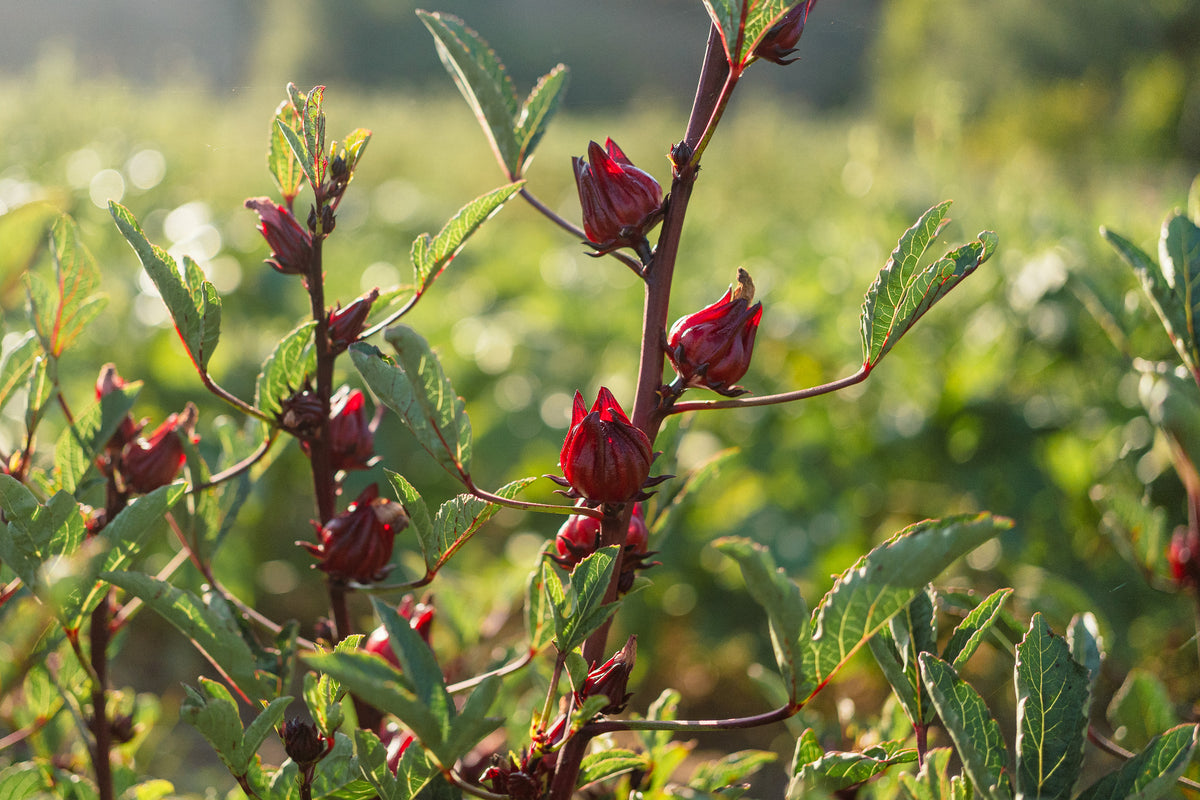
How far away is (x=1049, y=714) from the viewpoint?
385mm

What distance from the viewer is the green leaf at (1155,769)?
346mm

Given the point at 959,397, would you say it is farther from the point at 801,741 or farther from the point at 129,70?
the point at 129,70

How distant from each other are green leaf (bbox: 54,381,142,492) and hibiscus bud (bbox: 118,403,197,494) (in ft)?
0.05

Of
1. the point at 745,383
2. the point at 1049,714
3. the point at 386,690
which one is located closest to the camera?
the point at 386,690

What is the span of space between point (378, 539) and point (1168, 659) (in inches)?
54.7

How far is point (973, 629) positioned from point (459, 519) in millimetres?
222

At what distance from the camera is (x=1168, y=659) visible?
1.43 meters

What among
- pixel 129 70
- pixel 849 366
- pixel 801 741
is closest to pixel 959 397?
pixel 849 366

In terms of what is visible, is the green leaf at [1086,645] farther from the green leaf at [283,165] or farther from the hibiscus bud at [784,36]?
the green leaf at [283,165]

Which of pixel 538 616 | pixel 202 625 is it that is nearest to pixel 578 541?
pixel 538 616

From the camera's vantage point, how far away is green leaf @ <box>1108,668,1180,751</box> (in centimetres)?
59

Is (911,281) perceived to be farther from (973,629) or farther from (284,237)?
(284,237)

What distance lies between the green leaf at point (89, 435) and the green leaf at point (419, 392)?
20cm

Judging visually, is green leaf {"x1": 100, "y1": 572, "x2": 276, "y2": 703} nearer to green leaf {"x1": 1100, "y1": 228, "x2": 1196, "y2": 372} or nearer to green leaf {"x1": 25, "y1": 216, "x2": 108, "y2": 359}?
green leaf {"x1": 25, "y1": 216, "x2": 108, "y2": 359}
